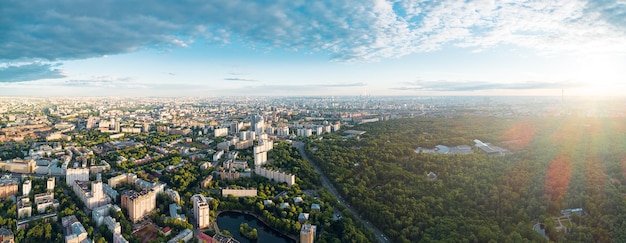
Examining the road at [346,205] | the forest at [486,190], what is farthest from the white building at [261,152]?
the forest at [486,190]

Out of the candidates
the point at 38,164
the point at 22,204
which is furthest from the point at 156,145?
the point at 22,204

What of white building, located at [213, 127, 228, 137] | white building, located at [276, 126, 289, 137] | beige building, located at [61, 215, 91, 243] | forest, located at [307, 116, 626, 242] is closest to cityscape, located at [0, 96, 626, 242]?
beige building, located at [61, 215, 91, 243]

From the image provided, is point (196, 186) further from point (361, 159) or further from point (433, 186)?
point (433, 186)

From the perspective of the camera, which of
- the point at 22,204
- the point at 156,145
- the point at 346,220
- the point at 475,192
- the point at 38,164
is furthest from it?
the point at 156,145

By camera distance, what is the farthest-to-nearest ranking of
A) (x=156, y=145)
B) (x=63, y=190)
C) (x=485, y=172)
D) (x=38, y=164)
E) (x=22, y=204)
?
(x=156, y=145), (x=38, y=164), (x=485, y=172), (x=63, y=190), (x=22, y=204)

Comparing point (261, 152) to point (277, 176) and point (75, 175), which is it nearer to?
point (277, 176)

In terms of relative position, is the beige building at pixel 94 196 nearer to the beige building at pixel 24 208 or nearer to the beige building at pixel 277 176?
the beige building at pixel 24 208

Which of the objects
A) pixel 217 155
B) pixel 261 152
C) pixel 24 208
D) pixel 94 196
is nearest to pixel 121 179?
pixel 94 196
